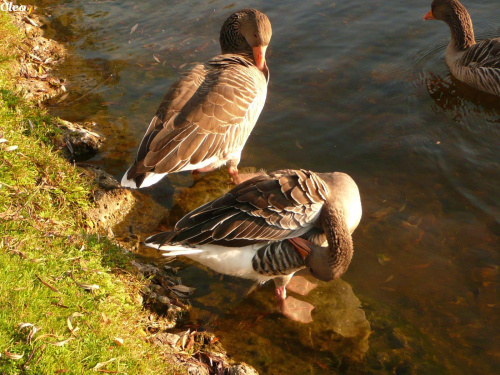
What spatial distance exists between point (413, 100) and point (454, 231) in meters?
2.95

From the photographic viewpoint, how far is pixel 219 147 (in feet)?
20.8

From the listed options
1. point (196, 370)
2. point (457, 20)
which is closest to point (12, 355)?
point (196, 370)

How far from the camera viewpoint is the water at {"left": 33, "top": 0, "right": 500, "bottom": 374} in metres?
4.89

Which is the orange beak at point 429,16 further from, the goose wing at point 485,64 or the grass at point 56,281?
the grass at point 56,281

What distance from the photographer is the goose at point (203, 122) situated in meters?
5.85

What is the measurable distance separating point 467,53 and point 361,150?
310cm

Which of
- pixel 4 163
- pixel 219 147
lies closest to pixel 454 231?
pixel 219 147

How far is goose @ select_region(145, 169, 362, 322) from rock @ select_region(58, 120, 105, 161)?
2.35 meters

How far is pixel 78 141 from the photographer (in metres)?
6.74

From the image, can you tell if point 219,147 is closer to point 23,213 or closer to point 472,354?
point 23,213

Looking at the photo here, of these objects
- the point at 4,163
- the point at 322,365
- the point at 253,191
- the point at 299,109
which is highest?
the point at 4,163

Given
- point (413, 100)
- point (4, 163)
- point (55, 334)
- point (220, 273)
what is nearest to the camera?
point (55, 334)

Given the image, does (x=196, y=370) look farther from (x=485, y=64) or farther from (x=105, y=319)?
(x=485, y=64)

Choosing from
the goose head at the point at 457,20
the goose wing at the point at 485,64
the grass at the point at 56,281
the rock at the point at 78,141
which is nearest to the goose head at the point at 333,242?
the grass at the point at 56,281
